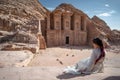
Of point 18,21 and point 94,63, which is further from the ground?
point 18,21

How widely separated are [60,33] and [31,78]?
3235 centimetres

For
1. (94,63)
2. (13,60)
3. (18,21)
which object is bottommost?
(13,60)

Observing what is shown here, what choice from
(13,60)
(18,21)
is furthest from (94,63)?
(18,21)

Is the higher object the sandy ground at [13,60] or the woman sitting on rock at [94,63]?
the woman sitting on rock at [94,63]

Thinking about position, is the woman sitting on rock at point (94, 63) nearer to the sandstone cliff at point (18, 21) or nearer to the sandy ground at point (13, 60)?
the sandy ground at point (13, 60)

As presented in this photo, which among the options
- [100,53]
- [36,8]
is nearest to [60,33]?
[36,8]

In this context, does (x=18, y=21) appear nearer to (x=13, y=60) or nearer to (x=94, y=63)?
(x=13, y=60)

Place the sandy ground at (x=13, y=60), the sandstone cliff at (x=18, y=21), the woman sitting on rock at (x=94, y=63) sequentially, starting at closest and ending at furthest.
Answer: the woman sitting on rock at (x=94, y=63) < the sandy ground at (x=13, y=60) < the sandstone cliff at (x=18, y=21)

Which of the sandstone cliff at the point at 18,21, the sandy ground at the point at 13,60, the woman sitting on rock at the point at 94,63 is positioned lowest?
the sandy ground at the point at 13,60

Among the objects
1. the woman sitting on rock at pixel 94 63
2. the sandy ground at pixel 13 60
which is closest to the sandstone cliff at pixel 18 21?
the sandy ground at pixel 13 60

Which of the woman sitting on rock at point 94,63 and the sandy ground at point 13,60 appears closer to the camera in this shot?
the woman sitting on rock at point 94,63

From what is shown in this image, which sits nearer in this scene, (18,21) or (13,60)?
(13,60)

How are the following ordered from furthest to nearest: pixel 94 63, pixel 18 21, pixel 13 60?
1. pixel 18 21
2. pixel 13 60
3. pixel 94 63

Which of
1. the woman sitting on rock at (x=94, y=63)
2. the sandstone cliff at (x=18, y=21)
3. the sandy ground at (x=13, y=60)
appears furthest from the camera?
the sandstone cliff at (x=18, y=21)
